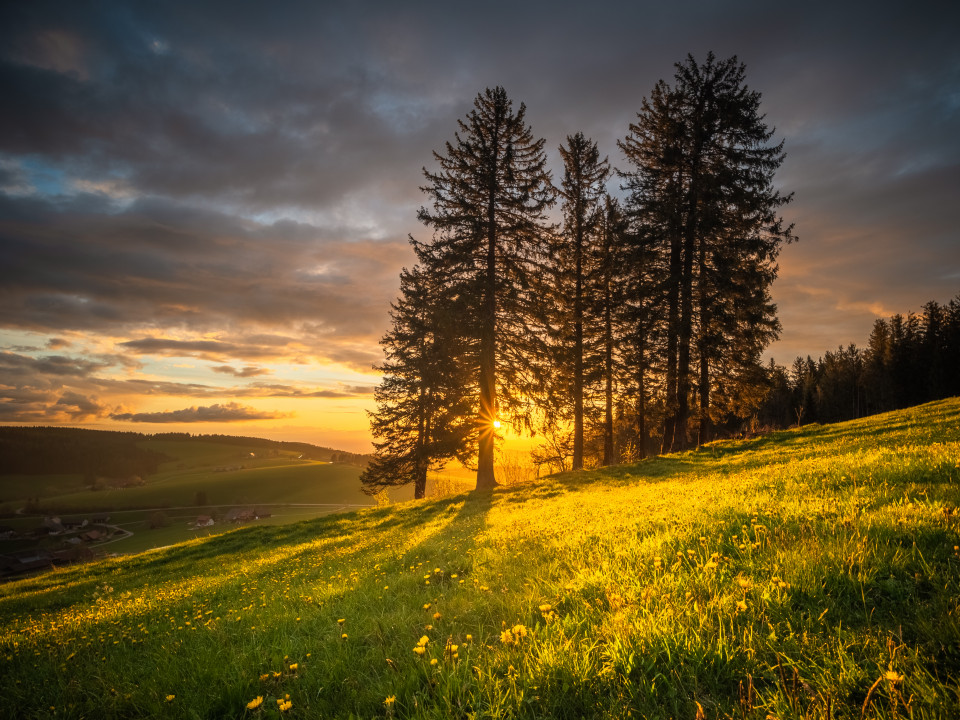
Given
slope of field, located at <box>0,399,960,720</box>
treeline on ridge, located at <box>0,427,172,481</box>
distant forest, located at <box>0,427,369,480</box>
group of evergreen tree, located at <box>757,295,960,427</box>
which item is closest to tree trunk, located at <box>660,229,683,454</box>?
slope of field, located at <box>0,399,960,720</box>

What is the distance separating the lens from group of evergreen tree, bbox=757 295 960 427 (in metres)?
56.0

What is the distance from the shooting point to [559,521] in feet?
24.8

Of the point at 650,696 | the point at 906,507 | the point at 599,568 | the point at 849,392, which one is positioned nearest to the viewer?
the point at 650,696

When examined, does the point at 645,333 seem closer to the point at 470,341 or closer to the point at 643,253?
the point at 643,253

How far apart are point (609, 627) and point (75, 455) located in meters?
178

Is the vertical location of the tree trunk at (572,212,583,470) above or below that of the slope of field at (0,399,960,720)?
above

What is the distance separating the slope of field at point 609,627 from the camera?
216 centimetres

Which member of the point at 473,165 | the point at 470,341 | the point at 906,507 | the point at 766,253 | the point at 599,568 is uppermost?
the point at 473,165

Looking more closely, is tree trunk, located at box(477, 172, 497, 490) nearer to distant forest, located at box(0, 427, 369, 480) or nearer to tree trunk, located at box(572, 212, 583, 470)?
tree trunk, located at box(572, 212, 583, 470)

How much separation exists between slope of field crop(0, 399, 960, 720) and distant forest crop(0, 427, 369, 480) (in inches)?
4842

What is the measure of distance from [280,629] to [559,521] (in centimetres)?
482

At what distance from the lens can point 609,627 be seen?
281cm

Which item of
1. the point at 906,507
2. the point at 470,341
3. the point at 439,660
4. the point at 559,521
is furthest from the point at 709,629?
the point at 470,341

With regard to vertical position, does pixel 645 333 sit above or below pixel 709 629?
above
